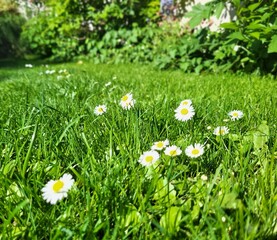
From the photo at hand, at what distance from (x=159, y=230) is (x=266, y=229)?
285mm

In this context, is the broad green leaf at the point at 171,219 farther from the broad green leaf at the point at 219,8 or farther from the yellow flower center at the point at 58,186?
the broad green leaf at the point at 219,8

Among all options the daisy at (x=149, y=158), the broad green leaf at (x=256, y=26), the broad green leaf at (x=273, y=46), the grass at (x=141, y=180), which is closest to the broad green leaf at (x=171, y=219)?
the grass at (x=141, y=180)

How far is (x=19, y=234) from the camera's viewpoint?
103cm

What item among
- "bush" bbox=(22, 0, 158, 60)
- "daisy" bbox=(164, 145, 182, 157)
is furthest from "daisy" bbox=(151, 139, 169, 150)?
"bush" bbox=(22, 0, 158, 60)

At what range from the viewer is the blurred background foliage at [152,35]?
351 cm

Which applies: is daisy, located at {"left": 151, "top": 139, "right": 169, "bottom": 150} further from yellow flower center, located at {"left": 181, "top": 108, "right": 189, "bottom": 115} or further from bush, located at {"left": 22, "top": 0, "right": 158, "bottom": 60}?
bush, located at {"left": 22, "top": 0, "right": 158, "bottom": 60}

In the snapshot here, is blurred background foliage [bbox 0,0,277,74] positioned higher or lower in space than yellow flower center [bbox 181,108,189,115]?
lower

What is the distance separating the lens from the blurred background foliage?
351cm

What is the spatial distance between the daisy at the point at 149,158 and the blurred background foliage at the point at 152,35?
1977mm

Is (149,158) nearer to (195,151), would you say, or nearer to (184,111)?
(195,151)

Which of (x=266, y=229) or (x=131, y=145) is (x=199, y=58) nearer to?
(x=131, y=145)

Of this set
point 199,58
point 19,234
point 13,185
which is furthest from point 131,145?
point 199,58

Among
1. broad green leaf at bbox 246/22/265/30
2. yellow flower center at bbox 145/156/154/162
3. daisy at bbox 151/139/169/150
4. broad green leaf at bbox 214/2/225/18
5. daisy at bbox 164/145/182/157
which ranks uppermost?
broad green leaf at bbox 214/2/225/18

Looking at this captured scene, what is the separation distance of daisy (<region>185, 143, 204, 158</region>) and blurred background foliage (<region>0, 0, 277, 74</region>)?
1846 millimetres
